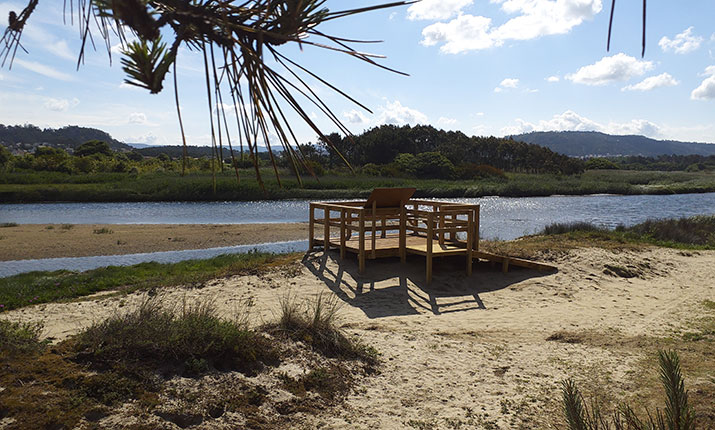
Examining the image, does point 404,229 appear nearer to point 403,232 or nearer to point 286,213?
point 403,232

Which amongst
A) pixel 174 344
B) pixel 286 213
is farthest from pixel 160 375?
pixel 286 213

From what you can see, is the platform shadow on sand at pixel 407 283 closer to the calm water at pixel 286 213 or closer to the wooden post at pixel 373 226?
the wooden post at pixel 373 226

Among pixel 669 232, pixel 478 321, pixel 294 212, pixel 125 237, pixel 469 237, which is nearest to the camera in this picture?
pixel 478 321

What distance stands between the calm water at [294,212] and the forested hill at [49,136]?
39.6 metres

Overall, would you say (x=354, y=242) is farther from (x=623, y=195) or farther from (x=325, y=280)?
(x=623, y=195)

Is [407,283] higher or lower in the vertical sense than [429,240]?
lower

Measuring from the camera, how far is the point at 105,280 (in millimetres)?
9672

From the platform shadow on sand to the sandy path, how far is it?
8409 mm

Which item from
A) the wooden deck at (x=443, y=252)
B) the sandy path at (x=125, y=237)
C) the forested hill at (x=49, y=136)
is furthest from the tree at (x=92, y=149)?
the wooden deck at (x=443, y=252)

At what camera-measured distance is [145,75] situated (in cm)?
145

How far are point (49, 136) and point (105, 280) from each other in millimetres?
88662

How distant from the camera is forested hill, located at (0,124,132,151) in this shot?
227 feet

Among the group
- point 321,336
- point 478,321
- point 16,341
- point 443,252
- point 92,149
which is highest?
point 92,149

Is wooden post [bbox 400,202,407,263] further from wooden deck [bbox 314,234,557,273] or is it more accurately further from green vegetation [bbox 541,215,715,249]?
green vegetation [bbox 541,215,715,249]
